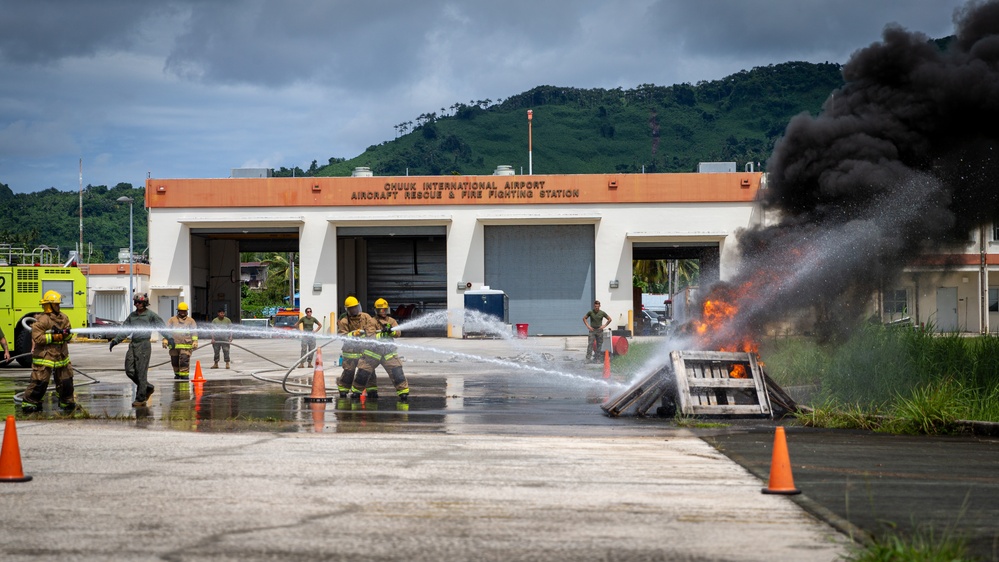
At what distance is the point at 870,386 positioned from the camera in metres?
13.5

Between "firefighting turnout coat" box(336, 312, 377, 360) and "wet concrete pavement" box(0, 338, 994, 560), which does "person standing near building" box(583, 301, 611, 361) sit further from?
"wet concrete pavement" box(0, 338, 994, 560)

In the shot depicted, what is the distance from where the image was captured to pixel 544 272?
45344mm

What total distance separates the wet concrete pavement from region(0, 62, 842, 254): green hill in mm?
112998

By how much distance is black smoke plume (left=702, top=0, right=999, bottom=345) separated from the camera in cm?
1338

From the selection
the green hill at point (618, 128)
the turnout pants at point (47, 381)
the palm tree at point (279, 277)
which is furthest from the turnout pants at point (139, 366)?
the green hill at point (618, 128)

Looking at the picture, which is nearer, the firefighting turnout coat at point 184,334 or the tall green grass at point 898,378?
the tall green grass at point 898,378

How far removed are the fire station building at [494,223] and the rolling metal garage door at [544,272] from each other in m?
0.05

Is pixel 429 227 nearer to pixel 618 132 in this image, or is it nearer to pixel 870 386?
pixel 870 386

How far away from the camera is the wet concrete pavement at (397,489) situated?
5.91 m

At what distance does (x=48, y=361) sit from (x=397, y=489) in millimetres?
8038

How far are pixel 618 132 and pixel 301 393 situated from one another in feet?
517

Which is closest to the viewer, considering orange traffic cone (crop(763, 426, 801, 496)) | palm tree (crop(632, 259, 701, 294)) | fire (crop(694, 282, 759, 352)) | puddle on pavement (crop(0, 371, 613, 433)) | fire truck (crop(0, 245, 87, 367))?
orange traffic cone (crop(763, 426, 801, 496))

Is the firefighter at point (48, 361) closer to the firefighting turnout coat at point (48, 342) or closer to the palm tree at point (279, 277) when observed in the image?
the firefighting turnout coat at point (48, 342)

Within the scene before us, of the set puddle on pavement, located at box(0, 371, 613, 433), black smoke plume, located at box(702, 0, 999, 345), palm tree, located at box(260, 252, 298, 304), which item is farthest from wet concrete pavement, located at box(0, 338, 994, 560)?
palm tree, located at box(260, 252, 298, 304)
